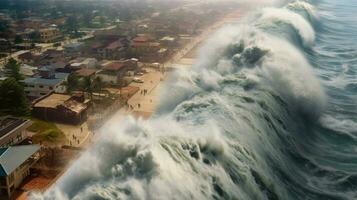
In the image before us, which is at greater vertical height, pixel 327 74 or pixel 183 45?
pixel 327 74

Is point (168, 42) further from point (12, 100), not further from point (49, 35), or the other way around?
point (12, 100)

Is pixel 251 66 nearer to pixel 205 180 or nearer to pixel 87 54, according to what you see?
pixel 205 180

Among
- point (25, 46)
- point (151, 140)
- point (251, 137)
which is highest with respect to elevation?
point (151, 140)

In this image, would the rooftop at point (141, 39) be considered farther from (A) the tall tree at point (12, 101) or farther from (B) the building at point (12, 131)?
(B) the building at point (12, 131)

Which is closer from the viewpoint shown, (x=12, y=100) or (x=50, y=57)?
(x=12, y=100)

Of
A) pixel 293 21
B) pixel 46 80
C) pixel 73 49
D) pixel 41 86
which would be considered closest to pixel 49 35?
pixel 73 49

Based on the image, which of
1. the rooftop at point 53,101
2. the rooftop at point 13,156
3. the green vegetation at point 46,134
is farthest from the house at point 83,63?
the rooftop at point 13,156

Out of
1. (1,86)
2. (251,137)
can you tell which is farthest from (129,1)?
(251,137)
